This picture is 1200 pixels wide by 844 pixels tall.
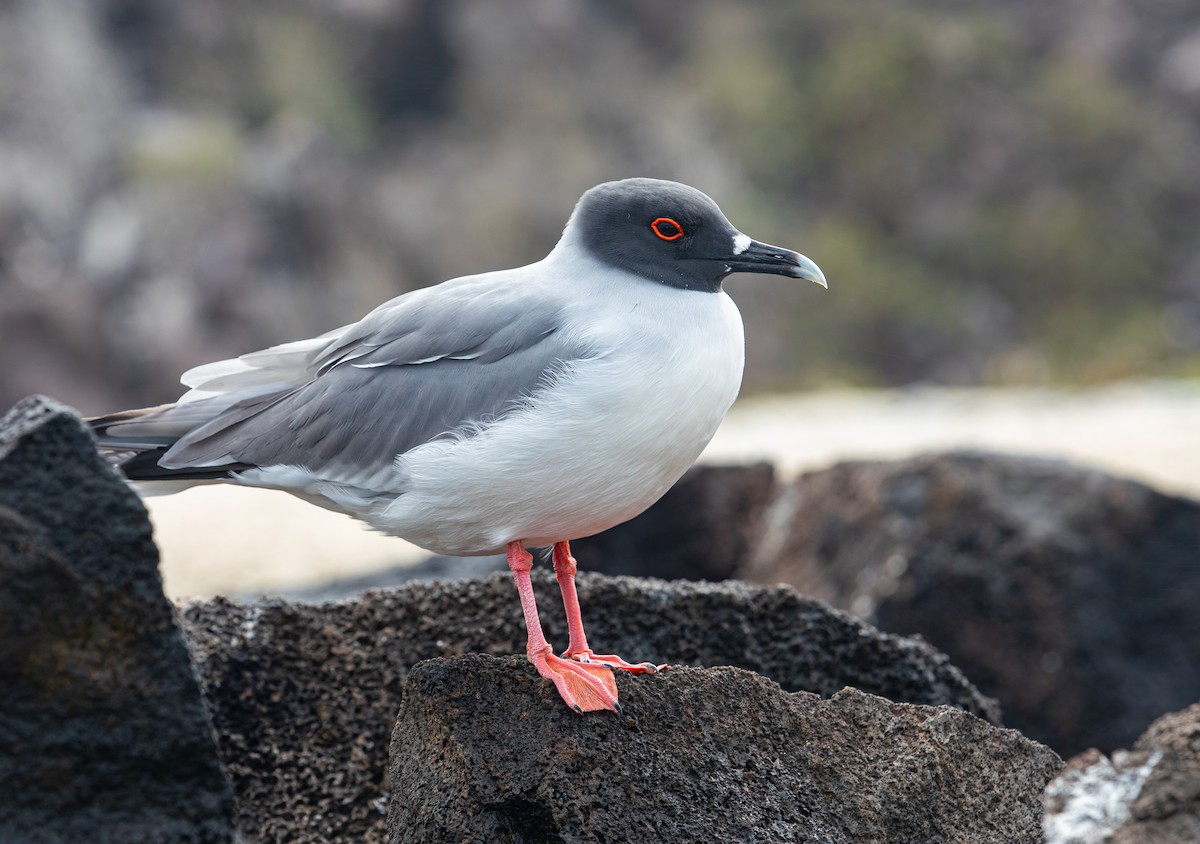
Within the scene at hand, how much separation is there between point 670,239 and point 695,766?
1.63 m

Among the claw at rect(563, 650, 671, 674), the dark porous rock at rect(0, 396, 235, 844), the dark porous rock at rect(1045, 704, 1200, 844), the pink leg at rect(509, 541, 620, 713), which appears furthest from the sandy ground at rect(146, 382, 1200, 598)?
the dark porous rock at rect(1045, 704, 1200, 844)

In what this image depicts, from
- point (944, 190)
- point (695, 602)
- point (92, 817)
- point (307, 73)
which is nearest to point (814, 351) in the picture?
point (944, 190)

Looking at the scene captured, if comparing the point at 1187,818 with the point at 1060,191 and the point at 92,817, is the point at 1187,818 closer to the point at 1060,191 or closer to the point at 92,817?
the point at 92,817

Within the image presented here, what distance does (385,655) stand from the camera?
4227 mm

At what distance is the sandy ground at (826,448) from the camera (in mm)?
10766

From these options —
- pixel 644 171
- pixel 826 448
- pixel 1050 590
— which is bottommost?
pixel 1050 590

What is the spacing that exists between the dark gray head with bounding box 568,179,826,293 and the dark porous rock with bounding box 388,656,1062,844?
4.15ft

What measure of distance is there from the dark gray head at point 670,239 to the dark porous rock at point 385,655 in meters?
1.14

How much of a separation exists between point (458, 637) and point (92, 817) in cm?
158

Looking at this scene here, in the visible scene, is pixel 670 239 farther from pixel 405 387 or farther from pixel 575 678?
pixel 575 678

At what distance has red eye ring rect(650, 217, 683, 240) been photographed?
13.2 ft

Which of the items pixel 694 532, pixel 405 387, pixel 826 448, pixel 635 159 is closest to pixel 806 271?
pixel 405 387

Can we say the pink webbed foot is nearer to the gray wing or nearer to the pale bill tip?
the gray wing

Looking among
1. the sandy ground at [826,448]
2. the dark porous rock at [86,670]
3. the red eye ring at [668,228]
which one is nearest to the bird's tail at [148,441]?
the dark porous rock at [86,670]
